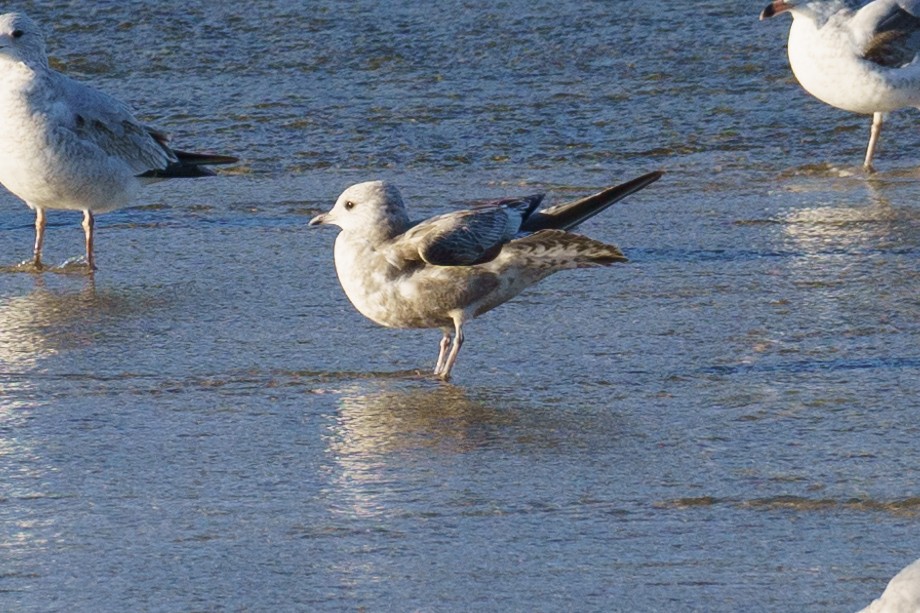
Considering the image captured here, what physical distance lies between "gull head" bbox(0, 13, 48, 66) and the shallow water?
870 mm

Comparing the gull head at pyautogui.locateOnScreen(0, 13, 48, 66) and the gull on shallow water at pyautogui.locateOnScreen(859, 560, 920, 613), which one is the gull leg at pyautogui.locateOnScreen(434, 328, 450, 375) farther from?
the gull on shallow water at pyautogui.locateOnScreen(859, 560, 920, 613)

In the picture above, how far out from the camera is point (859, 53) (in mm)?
9641

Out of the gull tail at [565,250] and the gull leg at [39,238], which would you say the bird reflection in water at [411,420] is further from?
the gull leg at [39,238]

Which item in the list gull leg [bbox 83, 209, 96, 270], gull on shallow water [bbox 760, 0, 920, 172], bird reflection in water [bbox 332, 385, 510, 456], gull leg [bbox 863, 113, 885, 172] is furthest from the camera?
gull on shallow water [bbox 760, 0, 920, 172]

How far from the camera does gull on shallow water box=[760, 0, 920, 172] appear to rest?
30.9 ft

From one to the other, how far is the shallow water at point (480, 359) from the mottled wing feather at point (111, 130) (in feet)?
1.15

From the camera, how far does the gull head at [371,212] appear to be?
6.54 meters

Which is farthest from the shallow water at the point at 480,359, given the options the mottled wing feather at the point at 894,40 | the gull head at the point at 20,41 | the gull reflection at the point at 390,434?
the gull head at the point at 20,41

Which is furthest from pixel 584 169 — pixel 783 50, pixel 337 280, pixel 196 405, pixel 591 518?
pixel 591 518

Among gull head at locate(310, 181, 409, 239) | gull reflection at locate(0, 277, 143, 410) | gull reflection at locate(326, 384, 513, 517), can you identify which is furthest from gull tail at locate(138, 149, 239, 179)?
gull reflection at locate(326, 384, 513, 517)

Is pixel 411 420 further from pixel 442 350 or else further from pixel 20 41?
pixel 20 41

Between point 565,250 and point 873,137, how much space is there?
356 centimetres

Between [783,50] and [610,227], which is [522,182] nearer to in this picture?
[610,227]

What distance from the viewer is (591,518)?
470 cm
